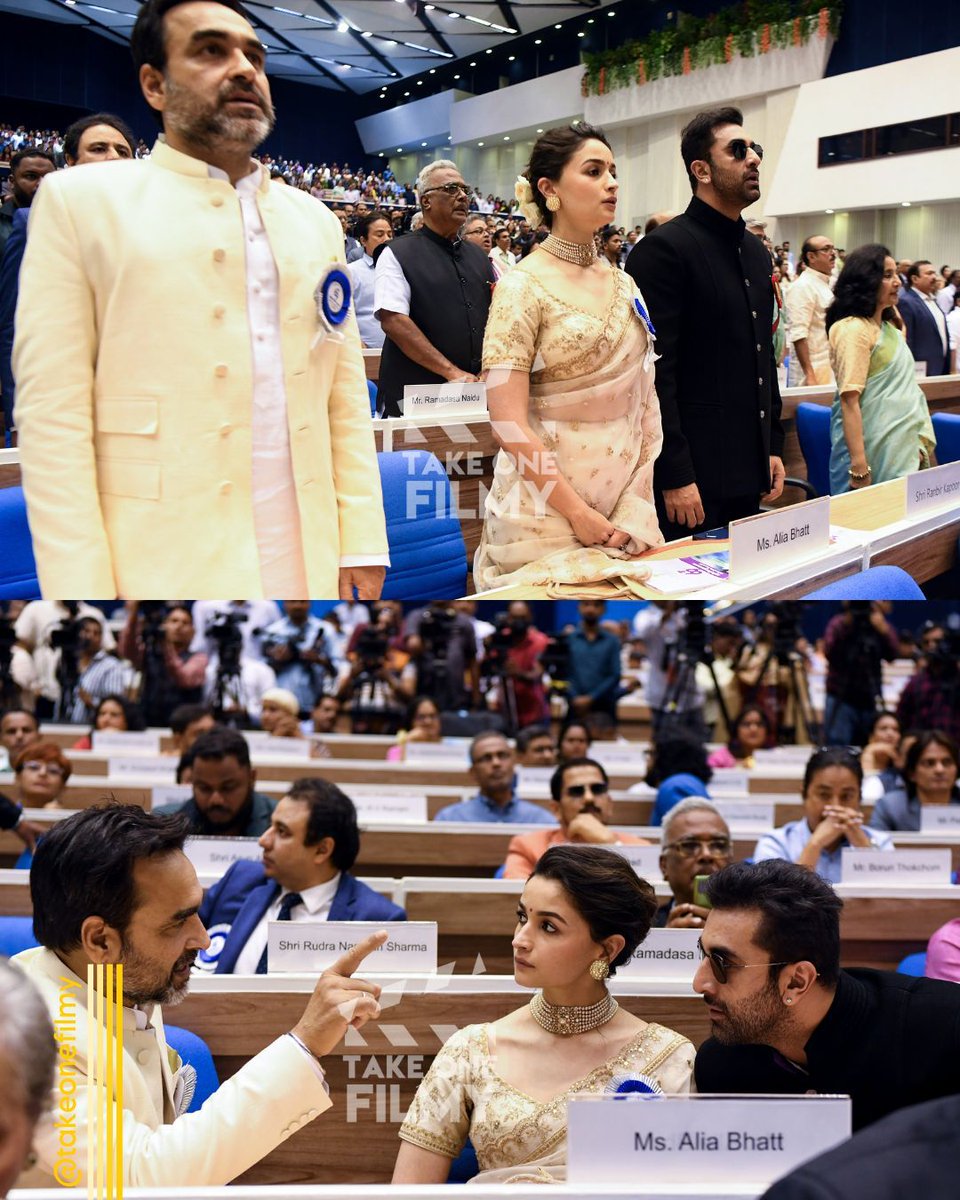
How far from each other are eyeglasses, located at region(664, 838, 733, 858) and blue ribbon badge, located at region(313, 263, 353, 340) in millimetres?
1086

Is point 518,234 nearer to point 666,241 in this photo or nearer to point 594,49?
point 594,49

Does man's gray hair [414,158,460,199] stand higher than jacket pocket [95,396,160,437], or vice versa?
man's gray hair [414,158,460,199]

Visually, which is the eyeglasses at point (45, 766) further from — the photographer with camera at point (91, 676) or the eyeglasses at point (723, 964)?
the eyeglasses at point (723, 964)

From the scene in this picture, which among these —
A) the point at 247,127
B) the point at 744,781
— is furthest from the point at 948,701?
the point at 247,127

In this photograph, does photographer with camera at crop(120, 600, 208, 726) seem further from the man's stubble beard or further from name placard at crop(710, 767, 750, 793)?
the man's stubble beard

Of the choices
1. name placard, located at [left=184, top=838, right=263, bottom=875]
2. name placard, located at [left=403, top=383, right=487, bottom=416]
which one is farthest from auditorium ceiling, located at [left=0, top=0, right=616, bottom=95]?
name placard, located at [left=184, top=838, right=263, bottom=875]

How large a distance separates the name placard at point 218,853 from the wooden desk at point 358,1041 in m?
0.70

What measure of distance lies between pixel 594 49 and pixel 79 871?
3.76m

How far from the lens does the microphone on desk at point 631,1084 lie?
4.29 ft

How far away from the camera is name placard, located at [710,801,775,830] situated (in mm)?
3148

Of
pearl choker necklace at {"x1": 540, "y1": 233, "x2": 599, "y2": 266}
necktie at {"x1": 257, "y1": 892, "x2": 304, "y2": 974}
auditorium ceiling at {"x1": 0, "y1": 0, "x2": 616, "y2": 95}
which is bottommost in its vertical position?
necktie at {"x1": 257, "y1": 892, "x2": 304, "y2": 974}

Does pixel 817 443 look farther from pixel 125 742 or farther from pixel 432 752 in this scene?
pixel 125 742

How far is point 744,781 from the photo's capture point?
12.7 feet

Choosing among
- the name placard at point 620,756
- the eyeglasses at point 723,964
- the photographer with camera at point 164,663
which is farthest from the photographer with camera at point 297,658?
the eyeglasses at point 723,964
